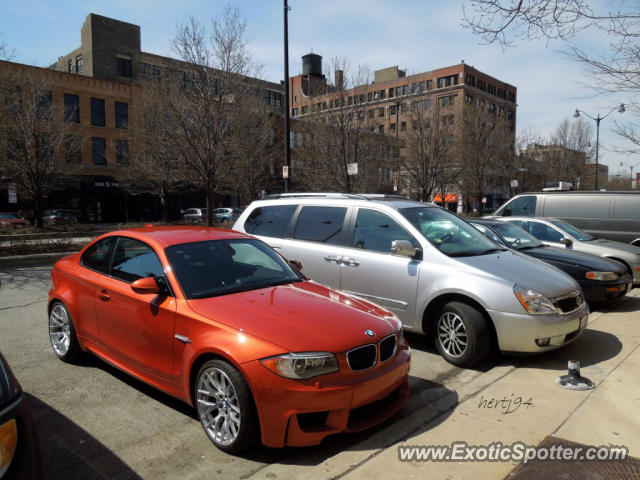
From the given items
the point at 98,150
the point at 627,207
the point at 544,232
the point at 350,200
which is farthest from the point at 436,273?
the point at 98,150

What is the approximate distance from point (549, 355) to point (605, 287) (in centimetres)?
266

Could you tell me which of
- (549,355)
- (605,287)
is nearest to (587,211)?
(605,287)

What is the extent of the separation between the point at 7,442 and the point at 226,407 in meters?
1.41

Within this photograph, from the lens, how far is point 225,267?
417cm

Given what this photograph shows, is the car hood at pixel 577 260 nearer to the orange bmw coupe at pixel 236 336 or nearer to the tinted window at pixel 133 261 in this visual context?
the orange bmw coupe at pixel 236 336

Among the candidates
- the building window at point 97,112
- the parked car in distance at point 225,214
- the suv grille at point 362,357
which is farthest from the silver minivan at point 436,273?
the building window at point 97,112

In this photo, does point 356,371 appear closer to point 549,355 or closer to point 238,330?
point 238,330

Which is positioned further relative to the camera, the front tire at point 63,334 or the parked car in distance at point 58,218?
the parked car in distance at point 58,218

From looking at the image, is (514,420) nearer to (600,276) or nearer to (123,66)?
(600,276)

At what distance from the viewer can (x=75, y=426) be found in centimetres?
360

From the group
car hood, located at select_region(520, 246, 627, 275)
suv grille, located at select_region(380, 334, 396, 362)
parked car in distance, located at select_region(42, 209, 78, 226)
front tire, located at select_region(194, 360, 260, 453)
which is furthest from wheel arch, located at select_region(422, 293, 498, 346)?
parked car in distance, located at select_region(42, 209, 78, 226)

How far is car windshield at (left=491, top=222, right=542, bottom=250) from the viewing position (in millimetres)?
8195

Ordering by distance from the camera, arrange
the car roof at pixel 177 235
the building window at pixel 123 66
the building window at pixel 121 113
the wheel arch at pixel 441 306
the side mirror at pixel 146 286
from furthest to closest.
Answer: the building window at pixel 123 66 → the building window at pixel 121 113 → the wheel arch at pixel 441 306 → the car roof at pixel 177 235 → the side mirror at pixel 146 286

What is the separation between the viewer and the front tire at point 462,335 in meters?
4.78
